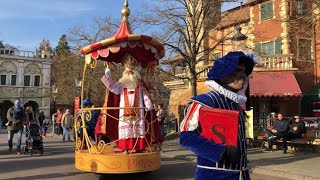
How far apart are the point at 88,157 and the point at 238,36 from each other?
7.31m

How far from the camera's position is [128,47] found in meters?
10.3

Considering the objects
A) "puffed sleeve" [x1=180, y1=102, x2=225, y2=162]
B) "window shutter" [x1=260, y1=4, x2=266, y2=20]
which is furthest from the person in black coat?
"window shutter" [x1=260, y1=4, x2=266, y2=20]

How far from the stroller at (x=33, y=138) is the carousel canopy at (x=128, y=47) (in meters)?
5.29

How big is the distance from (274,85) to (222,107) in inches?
849

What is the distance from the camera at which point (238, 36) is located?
14461 millimetres

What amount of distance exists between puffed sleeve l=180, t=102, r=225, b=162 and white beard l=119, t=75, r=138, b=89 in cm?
652

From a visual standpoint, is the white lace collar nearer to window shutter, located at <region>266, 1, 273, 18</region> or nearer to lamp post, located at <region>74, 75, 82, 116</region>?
lamp post, located at <region>74, 75, 82, 116</region>

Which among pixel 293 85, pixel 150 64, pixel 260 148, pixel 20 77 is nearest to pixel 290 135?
pixel 260 148

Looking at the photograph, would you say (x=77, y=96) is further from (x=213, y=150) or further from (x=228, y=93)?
(x=213, y=150)

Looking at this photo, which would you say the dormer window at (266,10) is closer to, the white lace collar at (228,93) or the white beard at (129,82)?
→ the white beard at (129,82)

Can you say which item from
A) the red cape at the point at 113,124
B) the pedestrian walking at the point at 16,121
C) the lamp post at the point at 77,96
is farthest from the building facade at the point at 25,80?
the red cape at the point at 113,124

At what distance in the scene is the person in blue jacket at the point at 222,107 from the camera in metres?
3.65

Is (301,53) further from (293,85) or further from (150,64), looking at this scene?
(150,64)

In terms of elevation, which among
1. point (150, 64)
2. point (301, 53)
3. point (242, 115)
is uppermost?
point (301, 53)
